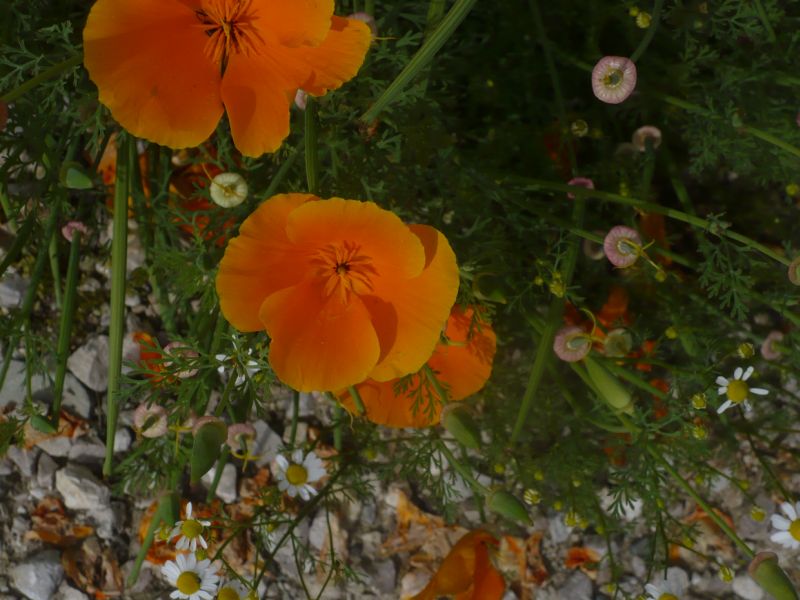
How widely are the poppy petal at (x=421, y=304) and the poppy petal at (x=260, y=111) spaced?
281 millimetres

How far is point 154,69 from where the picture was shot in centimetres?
122

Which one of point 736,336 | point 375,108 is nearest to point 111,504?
point 375,108

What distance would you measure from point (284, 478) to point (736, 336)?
1.29 m

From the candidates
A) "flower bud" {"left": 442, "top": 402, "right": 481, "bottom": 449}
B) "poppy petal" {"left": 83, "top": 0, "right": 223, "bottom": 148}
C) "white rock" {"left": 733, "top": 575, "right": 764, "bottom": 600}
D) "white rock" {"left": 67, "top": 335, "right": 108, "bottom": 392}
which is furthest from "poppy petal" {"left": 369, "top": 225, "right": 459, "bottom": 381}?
"white rock" {"left": 733, "top": 575, "right": 764, "bottom": 600}

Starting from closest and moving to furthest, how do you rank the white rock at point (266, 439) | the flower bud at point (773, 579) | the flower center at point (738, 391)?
the flower bud at point (773, 579) < the flower center at point (738, 391) < the white rock at point (266, 439)

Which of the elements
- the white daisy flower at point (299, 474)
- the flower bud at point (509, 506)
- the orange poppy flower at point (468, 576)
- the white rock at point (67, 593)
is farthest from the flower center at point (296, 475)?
the white rock at point (67, 593)

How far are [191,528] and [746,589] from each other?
1762mm

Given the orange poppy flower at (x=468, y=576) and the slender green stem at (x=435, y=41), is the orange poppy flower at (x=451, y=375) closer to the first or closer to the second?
the orange poppy flower at (x=468, y=576)

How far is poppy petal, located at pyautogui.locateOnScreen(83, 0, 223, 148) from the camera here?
45.5 inches

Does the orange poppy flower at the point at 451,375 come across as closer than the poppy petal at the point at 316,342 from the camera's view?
No

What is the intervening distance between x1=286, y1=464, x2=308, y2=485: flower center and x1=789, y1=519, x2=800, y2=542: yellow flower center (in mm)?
1088

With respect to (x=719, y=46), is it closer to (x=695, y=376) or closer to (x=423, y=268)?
(x=695, y=376)

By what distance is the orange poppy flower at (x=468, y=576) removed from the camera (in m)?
1.67

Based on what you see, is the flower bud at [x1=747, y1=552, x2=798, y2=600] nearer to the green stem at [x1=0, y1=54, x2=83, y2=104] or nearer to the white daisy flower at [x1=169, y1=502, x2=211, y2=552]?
the white daisy flower at [x1=169, y1=502, x2=211, y2=552]
